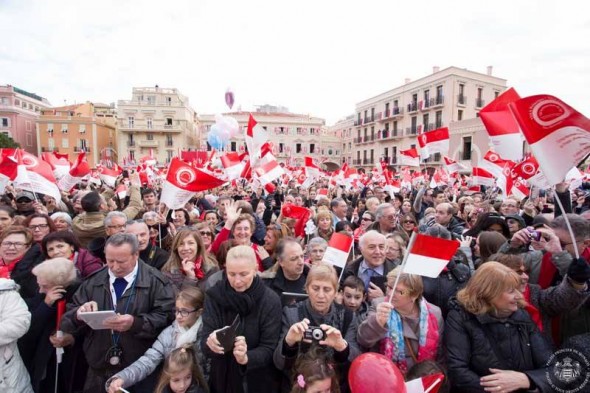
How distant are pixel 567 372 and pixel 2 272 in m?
4.58

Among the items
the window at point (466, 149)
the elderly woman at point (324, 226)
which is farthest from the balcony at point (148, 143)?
the elderly woman at point (324, 226)

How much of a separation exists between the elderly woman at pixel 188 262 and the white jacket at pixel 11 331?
46.3 inches

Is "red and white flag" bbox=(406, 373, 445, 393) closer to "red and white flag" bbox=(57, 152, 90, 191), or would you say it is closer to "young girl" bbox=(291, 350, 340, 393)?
"young girl" bbox=(291, 350, 340, 393)

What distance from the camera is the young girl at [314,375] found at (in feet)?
7.21

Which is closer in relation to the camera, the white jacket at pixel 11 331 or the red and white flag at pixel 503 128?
the white jacket at pixel 11 331

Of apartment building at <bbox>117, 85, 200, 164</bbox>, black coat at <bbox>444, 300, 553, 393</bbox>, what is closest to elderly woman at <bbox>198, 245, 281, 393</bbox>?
black coat at <bbox>444, 300, 553, 393</bbox>

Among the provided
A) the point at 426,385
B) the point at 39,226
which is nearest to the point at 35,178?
the point at 39,226

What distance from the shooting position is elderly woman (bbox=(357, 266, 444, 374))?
2.46m

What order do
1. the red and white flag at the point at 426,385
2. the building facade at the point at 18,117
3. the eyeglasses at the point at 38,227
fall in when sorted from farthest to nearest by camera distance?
the building facade at the point at 18,117 → the eyeglasses at the point at 38,227 → the red and white flag at the point at 426,385

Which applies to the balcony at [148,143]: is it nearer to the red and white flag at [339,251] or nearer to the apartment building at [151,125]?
the apartment building at [151,125]

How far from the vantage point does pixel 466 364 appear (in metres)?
2.39

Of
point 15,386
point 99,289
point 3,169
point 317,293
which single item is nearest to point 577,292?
point 317,293

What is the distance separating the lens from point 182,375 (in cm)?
255

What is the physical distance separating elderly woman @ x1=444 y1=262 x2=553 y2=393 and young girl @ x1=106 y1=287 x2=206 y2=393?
184cm
